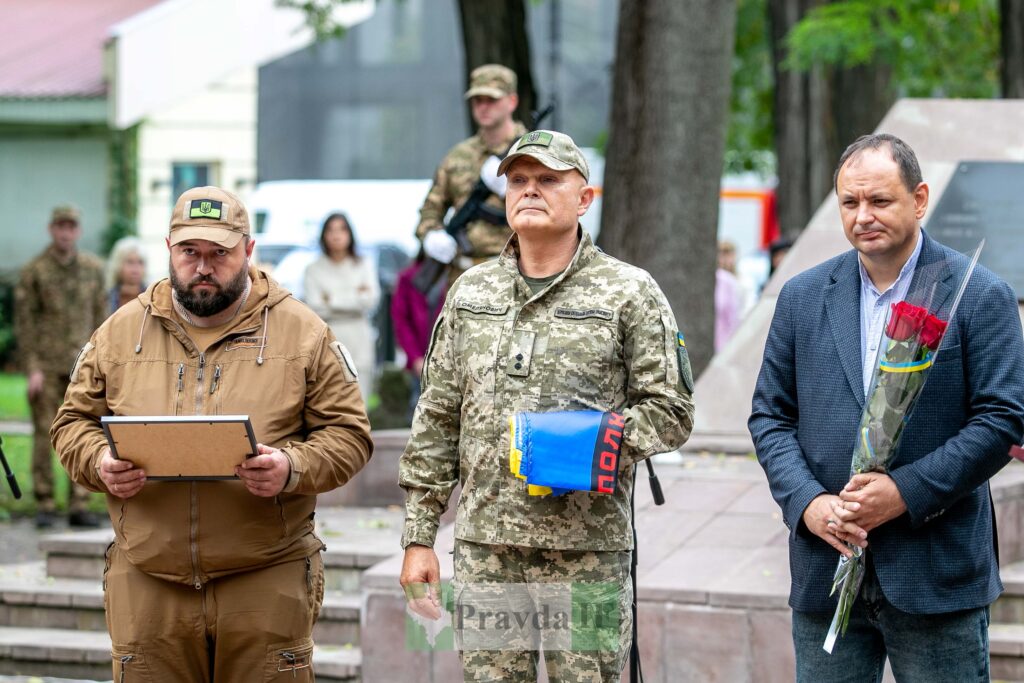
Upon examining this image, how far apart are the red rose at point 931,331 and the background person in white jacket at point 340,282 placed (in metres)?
8.96

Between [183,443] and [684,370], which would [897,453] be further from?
[183,443]

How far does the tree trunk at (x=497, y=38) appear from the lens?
43.1 ft

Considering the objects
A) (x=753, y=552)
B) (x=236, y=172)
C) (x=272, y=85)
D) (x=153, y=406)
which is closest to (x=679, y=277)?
(x=753, y=552)

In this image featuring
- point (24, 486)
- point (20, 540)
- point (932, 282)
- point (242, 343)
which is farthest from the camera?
point (24, 486)

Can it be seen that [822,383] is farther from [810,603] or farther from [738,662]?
[738,662]

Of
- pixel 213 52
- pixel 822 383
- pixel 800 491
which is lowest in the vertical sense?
pixel 800 491

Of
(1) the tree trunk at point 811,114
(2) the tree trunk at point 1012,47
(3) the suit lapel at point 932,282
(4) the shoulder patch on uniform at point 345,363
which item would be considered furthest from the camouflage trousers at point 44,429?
(1) the tree trunk at point 811,114

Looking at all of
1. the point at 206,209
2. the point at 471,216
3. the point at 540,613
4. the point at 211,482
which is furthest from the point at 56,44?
the point at 540,613

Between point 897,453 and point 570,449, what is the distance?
2.84ft

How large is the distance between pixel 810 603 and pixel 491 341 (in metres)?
1.13

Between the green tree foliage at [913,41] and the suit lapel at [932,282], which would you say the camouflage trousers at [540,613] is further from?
the green tree foliage at [913,41]

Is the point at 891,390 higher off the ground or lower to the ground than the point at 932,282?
lower

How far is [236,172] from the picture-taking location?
28.7m

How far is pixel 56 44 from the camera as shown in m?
30.2
